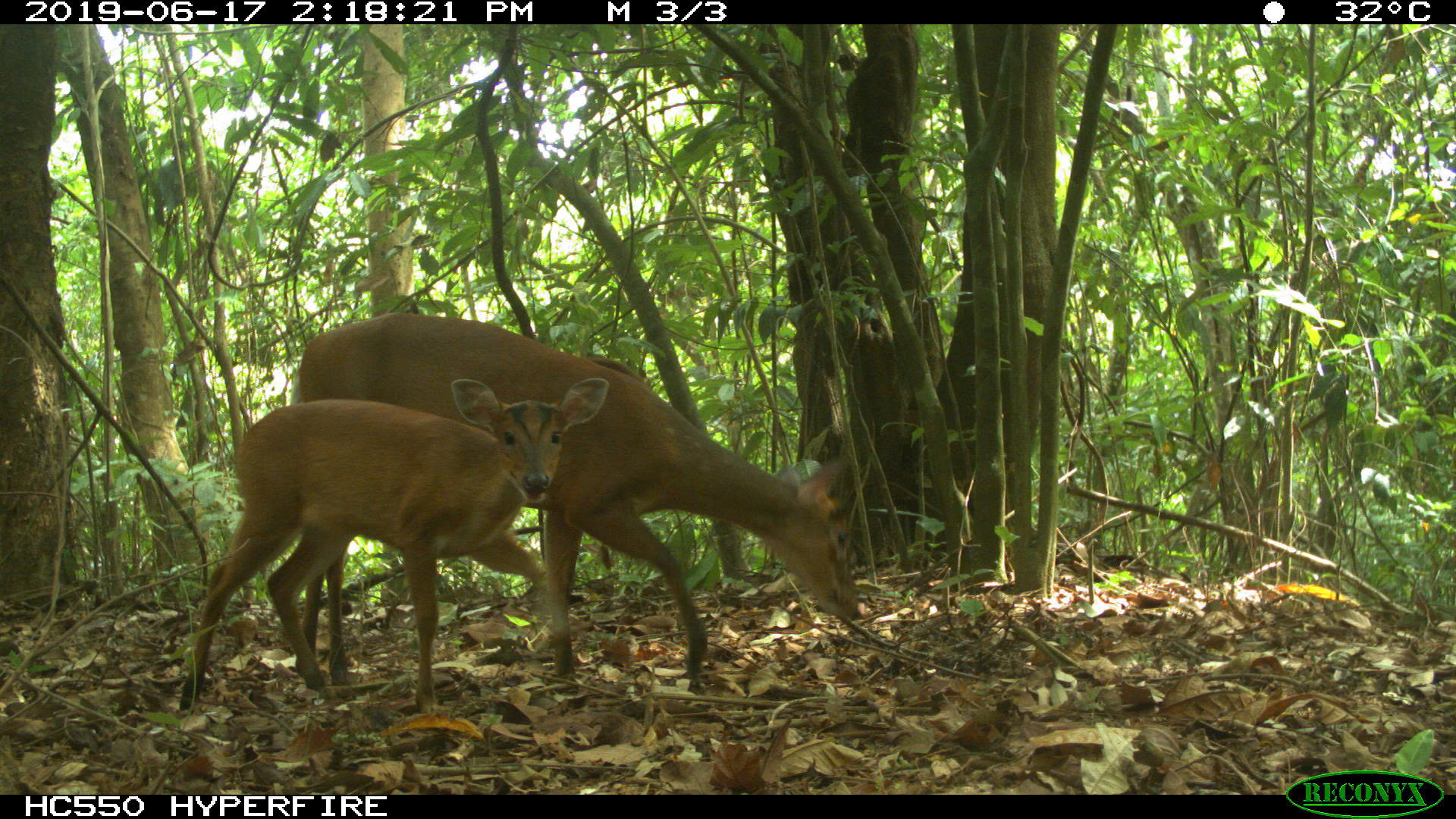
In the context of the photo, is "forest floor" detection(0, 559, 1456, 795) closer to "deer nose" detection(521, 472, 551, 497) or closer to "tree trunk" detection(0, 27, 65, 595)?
"tree trunk" detection(0, 27, 65, 595)

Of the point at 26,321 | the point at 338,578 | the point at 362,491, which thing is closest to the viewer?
the point at 362,491

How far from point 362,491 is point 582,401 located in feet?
3.04

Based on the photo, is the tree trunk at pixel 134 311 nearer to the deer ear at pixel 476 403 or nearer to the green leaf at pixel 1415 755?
the deer ear at pixel 476 403

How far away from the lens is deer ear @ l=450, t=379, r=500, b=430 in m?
4.68

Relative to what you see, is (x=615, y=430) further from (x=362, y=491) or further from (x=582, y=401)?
(x=362, y=491)

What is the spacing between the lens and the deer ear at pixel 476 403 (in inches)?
184

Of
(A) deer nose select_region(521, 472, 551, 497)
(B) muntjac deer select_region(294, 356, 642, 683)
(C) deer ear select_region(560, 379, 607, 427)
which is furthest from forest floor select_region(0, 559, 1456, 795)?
(C) deer ear select_region(560, 379, 607, 427)

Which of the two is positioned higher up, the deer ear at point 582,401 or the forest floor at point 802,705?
the deer ear at point 582,401

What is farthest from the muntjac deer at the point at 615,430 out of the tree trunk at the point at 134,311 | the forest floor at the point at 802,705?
the tree trunk at the point at 134,311

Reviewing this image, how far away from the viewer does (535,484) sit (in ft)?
14.3
